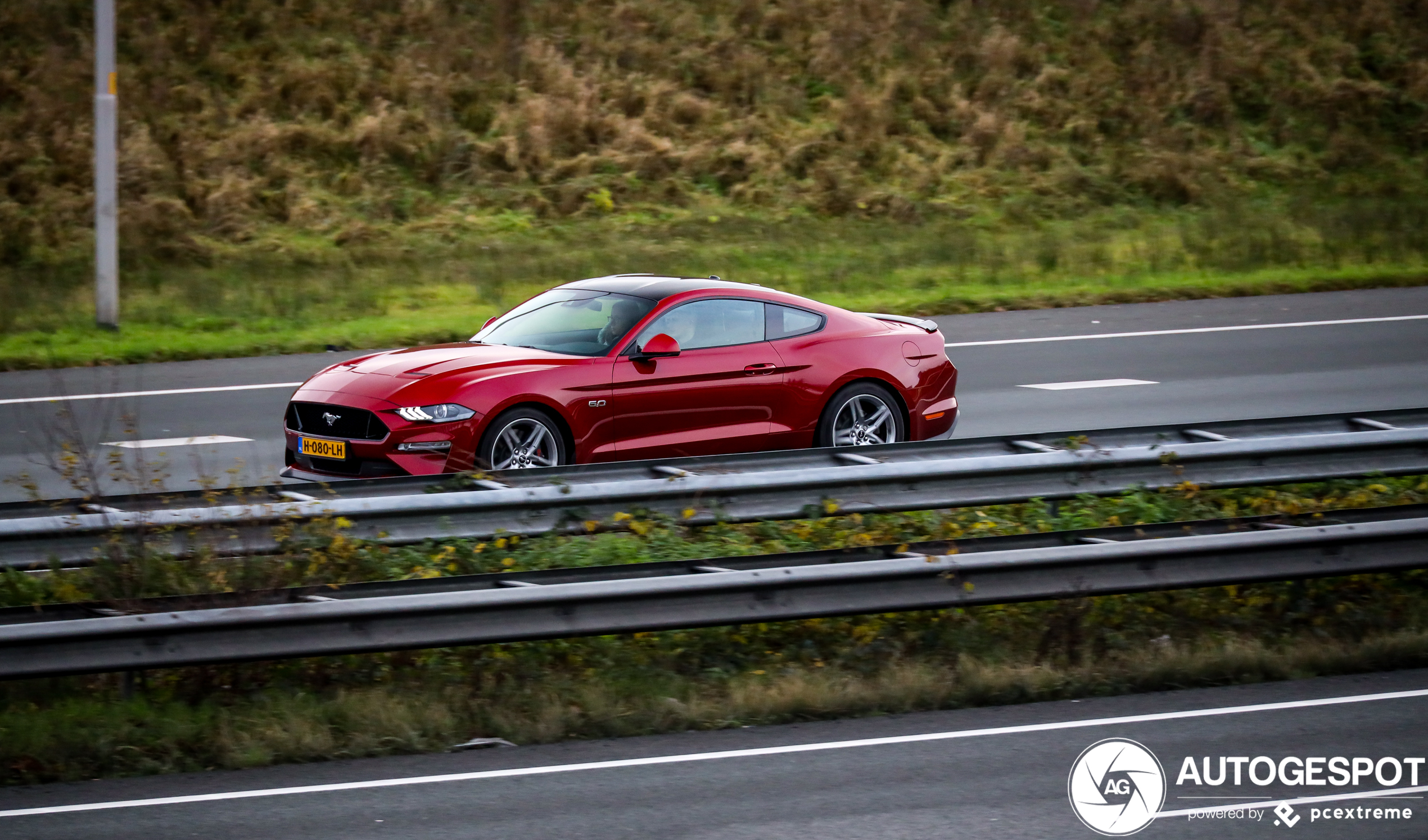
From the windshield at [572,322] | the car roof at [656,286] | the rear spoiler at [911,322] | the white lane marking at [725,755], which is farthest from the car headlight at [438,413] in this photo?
the white lane marking at [725,755]

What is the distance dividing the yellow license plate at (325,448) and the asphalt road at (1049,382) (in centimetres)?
62

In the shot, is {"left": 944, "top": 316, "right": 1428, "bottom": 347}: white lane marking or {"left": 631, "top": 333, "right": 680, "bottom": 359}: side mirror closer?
{"left": 631, "top": 333, "right": 680, "bottom": 359}: side mirror

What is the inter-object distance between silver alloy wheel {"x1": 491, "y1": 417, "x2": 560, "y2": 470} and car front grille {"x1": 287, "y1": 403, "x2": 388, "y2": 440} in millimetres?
746

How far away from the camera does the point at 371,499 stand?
8203mm

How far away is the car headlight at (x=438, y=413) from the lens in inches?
397

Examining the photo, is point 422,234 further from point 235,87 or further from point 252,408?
point 252,408

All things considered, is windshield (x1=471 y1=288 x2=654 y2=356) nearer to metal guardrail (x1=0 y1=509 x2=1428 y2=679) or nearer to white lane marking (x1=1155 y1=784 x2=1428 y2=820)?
metal guardrail (x1=0 y1=509 x2=1428 y2=679)

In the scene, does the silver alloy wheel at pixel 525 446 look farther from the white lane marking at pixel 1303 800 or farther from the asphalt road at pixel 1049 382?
the white lane marking at pixel 1303 800

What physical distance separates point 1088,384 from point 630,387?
20.9 ft

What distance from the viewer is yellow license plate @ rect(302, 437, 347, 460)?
33.7ft

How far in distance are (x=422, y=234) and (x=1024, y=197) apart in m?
10.2

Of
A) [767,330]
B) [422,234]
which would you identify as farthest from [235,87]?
[767,330]

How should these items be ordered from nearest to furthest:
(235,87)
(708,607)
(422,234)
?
(708,607)
(422,234)
(235,87)

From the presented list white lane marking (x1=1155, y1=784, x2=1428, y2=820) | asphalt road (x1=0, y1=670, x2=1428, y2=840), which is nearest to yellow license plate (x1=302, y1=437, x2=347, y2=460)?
asphalt road (x1=0, y1=670, x2=1428, y2=840)
